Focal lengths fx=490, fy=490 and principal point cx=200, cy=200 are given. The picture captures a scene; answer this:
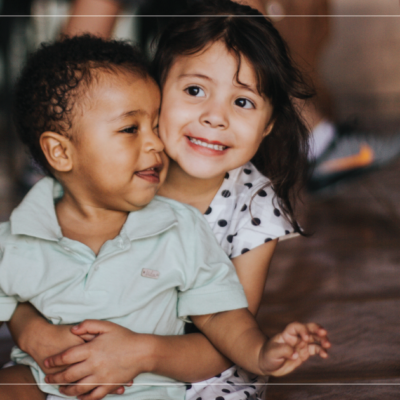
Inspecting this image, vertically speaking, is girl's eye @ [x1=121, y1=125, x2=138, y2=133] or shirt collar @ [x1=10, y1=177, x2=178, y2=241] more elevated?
girl's eye @ [x1=121, y1=125, x2=138, y2=133]

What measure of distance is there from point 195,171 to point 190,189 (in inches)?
4.0

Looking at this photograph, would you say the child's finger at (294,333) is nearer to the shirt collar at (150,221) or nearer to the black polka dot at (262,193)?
the shirt collar at (150,221)

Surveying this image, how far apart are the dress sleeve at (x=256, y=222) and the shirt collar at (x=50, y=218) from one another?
0.15 m

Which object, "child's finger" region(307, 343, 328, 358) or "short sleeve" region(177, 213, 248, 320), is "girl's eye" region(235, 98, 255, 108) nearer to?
"short sleeve" region(177, 213, 248, 320)

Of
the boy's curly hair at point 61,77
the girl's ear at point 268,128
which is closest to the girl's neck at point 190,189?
the girl's ear at point 268,128

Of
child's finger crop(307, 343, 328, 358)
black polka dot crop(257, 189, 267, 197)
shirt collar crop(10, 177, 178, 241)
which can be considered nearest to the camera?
child's finger crop(307, 343, 328, 358)

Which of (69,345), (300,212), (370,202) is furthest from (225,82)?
(370,202)

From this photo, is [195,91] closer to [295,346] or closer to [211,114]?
[211,114]

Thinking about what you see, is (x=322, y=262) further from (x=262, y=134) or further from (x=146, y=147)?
(x=146, y=147)

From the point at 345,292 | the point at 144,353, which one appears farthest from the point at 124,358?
the point at 345,292

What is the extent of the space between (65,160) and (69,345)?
0.88ft

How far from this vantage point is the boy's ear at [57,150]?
2.37ft

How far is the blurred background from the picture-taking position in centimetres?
88

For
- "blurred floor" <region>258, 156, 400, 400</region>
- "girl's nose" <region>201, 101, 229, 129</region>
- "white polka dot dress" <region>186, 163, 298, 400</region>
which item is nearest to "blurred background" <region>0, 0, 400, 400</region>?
"blurred floor" <region>258, 156, 400, 400</region>
